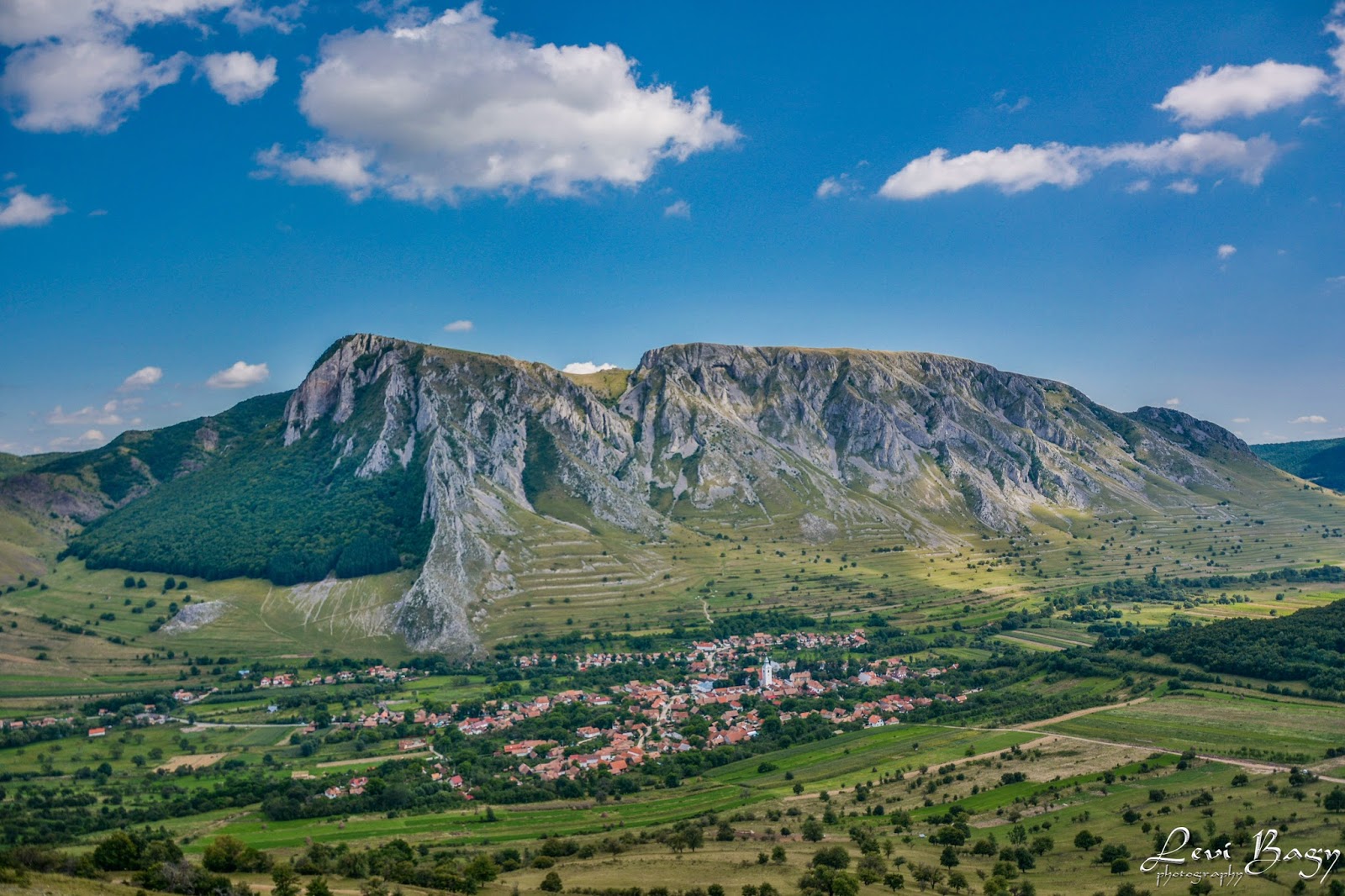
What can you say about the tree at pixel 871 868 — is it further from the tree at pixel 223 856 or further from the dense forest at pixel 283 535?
the dense forest at pixel 283 535

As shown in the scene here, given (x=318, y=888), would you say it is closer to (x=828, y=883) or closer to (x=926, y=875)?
(x=828, y=883)

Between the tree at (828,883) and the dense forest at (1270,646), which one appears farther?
the dense forest at (1270,646)

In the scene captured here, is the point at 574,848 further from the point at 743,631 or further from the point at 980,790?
the point at 743,631

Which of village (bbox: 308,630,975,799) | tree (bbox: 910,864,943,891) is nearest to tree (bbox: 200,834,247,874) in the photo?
village (bbox: 308,630,975,799)

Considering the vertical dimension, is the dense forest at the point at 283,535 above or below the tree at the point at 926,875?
above

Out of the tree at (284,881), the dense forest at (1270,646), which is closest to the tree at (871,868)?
the tree at (284,881)

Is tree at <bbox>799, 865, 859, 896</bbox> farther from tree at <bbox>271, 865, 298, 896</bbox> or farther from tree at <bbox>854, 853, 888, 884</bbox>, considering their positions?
tree at <bbox>271, 865, 298, 896</bbox>

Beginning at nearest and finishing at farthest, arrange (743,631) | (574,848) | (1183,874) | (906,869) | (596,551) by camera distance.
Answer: (1183,874) → (906,869) → (574,848) → (743,631) → (596,551)

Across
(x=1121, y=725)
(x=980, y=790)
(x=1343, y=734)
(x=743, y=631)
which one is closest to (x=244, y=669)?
(x=743, y=631)

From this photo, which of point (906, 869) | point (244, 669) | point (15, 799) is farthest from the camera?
point (244, 669)
